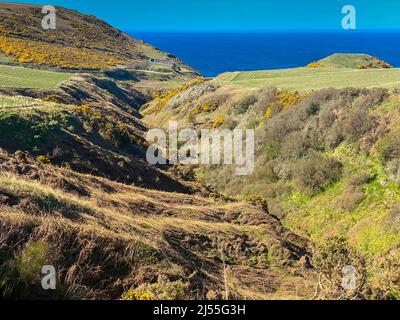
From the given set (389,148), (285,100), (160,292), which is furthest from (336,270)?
(285,100)

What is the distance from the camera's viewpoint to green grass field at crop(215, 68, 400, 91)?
3800 cm

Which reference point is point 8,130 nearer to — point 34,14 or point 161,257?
point 161,257

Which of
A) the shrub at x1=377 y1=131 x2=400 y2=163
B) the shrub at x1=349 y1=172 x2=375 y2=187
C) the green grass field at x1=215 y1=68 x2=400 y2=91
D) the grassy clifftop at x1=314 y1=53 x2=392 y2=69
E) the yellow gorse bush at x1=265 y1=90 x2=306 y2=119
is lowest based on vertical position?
the shrub at x1=349 y1=172 x2=375 y2=187

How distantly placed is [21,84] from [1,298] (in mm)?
41026

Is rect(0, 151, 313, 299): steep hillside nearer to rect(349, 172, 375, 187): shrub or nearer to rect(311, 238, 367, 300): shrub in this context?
rect(311, 238, 367, 300): shrub

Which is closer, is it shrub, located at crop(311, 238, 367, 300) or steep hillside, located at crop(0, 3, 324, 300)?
steep hillside, located at crop(0, 3, 324, 300)

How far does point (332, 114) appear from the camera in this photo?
29859 mm

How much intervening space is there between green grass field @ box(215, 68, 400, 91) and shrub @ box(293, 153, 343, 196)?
389 inches

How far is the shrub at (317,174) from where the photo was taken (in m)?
25.0

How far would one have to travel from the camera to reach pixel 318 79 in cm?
4622

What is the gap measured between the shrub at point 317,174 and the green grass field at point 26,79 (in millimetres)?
30781

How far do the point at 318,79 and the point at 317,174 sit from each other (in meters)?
23.7

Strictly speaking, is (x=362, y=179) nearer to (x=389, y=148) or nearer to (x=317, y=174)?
(x=389, y=148)

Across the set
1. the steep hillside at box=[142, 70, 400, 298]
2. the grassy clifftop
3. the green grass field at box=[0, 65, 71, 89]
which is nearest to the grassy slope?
the steep hillside at box=[142, 70, 400, 298]
